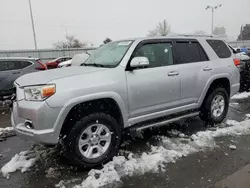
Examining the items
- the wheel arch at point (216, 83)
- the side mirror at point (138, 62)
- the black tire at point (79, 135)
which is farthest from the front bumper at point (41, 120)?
the wheel arch at point (216, 83)

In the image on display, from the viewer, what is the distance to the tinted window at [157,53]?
13.2 ft

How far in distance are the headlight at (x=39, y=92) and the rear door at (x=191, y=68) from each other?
235 cm

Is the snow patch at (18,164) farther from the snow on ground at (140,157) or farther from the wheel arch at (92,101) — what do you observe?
the wheel arch at (92,101)

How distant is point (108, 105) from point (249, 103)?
5.19m

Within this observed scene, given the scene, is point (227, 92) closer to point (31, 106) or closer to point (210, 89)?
point (210, 89)

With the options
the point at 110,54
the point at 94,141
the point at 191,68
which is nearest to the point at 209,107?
the point at 191,68

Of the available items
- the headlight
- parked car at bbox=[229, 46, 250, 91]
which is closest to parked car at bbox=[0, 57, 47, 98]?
the headlight

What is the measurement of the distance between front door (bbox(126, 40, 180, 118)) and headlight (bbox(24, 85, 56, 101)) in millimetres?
1156

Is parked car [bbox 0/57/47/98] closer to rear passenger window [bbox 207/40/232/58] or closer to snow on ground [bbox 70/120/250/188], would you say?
snow on ground [bbox 70/120/250/188]

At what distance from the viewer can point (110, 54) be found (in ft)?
13.7

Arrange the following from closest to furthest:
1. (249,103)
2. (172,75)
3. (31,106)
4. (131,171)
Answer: (31,106) → (131,171) → (172,75) → (249,103)

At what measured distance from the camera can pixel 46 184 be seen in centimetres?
309

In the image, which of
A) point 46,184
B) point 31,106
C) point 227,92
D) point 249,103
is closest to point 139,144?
point 46,184

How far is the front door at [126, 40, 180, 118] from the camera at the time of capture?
3717 millimetres
